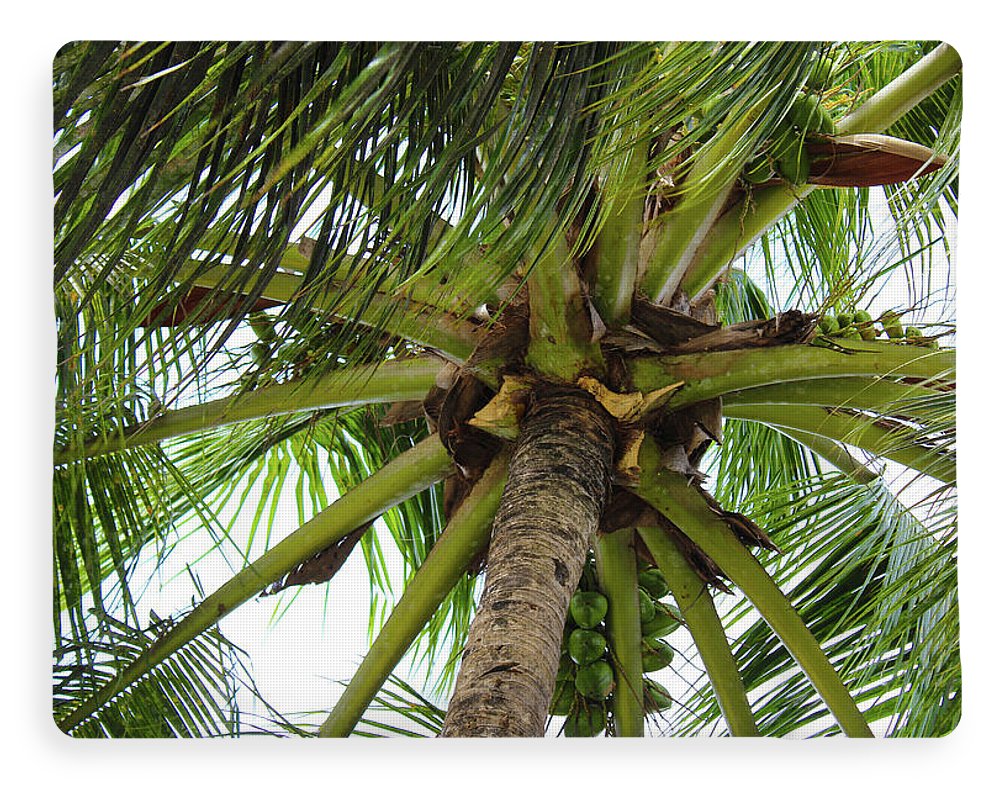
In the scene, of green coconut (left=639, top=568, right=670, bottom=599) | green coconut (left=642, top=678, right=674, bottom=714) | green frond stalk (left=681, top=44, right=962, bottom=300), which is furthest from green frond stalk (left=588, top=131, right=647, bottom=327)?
green coconut (left=642, top=678, right=674, bottom=714)

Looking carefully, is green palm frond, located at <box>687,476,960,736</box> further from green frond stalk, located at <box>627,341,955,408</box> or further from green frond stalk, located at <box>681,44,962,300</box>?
green frond stalk, located at <box>681,44,962,300</box>

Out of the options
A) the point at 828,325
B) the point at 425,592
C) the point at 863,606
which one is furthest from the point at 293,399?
the point at 863,606

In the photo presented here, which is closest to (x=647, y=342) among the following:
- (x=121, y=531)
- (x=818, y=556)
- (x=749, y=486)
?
(x=749, y=486)

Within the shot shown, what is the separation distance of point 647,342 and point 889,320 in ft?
1.06

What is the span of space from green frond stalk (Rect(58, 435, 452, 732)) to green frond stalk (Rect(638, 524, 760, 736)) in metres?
0.31

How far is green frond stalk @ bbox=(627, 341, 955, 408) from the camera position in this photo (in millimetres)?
1567

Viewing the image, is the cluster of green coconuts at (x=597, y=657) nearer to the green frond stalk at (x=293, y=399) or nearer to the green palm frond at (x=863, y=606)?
the green palm frond at (x=863, y=606)

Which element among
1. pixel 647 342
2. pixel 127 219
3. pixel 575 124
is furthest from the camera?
pixel 647 342

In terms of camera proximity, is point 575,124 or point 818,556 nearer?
point 575,124

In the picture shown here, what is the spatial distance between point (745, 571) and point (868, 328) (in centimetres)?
35
